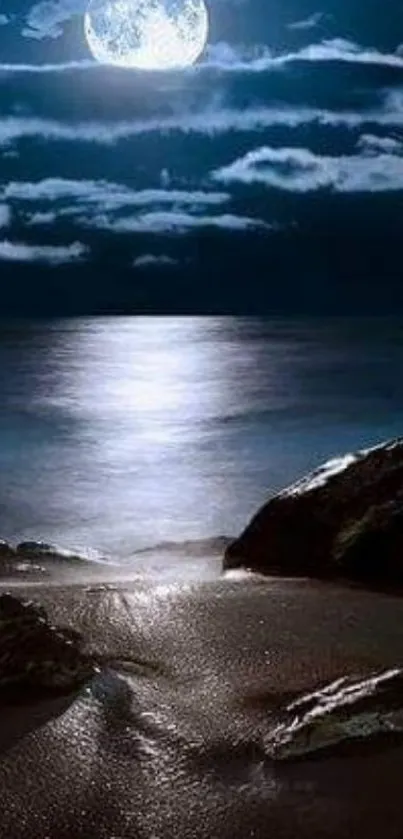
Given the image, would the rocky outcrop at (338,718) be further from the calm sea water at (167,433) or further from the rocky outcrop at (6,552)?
the calm sea water at (167,433)

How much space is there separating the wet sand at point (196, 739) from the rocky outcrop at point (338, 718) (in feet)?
0.17

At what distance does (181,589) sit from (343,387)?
30.3 m

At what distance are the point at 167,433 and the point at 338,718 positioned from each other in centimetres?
2162

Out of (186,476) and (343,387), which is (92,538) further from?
(343,387)

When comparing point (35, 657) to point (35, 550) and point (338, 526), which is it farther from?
point (35, 550)

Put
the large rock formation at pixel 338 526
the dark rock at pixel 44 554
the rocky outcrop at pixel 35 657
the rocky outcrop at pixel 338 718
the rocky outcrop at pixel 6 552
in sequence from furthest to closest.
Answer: the dark rock at pixel 44 554 → the rocky outcrop at pixel 6 552 → the large rock formation at pixel 338 526 → the rocky outcrop at pixel 35 657 → the rocky outcrop at pixel 338 718

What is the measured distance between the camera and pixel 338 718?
300cm

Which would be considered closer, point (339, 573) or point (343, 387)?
point (339, 573)

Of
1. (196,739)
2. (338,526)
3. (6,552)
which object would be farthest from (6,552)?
(196,739)

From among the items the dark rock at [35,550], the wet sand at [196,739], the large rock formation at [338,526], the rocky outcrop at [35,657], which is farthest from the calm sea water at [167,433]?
the rocky outcrop at [35,657]

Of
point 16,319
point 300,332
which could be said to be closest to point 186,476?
point 300,332

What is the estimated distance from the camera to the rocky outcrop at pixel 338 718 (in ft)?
9.52

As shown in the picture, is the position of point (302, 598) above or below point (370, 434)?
above

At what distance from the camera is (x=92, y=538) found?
1259 cm
